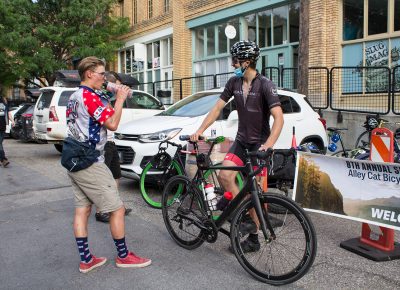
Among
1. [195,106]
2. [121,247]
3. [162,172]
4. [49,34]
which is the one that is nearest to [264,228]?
[121,247]

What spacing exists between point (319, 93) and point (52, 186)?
8263 mm

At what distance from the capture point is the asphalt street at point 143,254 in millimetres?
3771

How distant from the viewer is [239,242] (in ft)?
12.5

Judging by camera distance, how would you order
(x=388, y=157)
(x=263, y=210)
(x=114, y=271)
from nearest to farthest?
1. (x=263, y=210)
2. (x=114, y=271)
3. (x=388, y=157)

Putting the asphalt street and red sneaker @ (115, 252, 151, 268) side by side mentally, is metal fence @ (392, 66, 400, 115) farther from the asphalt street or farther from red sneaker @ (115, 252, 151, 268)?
red sneaker @ (115, 252, 151, 268)

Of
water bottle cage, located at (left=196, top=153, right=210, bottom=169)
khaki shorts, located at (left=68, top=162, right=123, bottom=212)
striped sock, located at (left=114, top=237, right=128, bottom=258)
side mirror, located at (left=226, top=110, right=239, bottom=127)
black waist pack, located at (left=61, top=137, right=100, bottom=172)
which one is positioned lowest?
striped sock, located at (left=114, top=237, right=128, bottom=258)

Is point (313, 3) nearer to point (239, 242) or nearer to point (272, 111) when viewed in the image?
point (272, 111)

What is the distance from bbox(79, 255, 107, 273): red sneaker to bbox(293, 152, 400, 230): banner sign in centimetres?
213

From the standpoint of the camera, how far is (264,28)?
16328 mm

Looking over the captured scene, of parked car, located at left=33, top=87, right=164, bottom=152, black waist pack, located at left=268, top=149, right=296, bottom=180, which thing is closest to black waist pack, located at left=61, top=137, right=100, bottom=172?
black waist pack, located at left=268, top=149, right=296, bottom=180

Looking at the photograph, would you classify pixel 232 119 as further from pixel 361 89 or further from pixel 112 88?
pixel 361 89

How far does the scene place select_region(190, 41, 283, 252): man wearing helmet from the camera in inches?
164

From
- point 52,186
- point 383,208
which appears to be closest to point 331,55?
point 52,186

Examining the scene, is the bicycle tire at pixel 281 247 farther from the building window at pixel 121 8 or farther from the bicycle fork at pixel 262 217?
the building window at pixel 121 8
